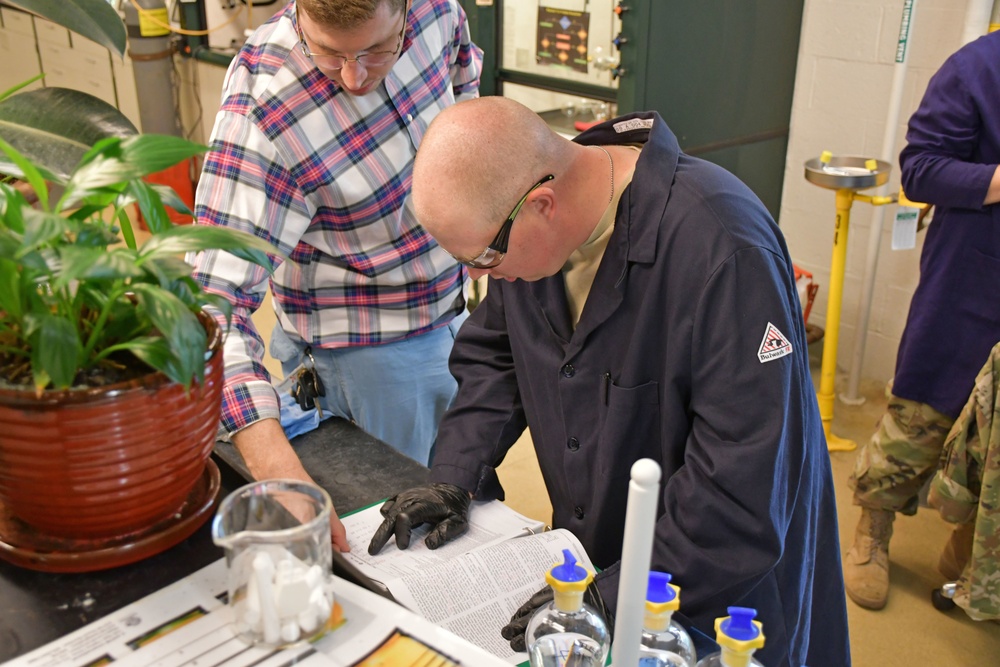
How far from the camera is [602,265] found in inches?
49.5

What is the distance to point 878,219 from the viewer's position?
10.4 feet

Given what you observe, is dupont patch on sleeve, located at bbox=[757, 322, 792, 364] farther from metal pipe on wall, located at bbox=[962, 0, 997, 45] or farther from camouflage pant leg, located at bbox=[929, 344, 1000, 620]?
metal pipe on wall, located at bbox=[962, 0, 997, 45]

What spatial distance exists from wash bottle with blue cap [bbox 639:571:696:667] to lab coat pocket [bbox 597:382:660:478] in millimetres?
408

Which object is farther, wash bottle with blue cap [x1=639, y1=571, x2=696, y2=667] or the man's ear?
the man's ear

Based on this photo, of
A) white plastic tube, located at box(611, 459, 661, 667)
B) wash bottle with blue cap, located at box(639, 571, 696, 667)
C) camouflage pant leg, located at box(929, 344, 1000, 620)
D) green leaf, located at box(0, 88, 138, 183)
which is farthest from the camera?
camouflage pant leg, located at box(929, 344, 1000, 620)

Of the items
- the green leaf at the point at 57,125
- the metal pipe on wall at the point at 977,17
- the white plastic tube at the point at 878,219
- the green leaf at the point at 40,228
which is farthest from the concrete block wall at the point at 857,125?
the green leaf at the point at 40,228

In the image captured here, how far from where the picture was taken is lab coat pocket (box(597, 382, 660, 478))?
127cm

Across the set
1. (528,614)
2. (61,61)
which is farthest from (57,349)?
(61,61)

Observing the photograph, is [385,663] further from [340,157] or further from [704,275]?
[340,157]

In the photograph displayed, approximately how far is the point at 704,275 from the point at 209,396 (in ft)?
2.09

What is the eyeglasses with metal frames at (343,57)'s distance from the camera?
152 centimetres

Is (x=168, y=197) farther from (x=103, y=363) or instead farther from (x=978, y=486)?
(x=978, y=486)

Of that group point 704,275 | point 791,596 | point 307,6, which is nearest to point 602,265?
point 704,275

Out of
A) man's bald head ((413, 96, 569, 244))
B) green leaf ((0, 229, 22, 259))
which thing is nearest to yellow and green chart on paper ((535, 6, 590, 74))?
man's bald head ((413, 96, 569, 244))
